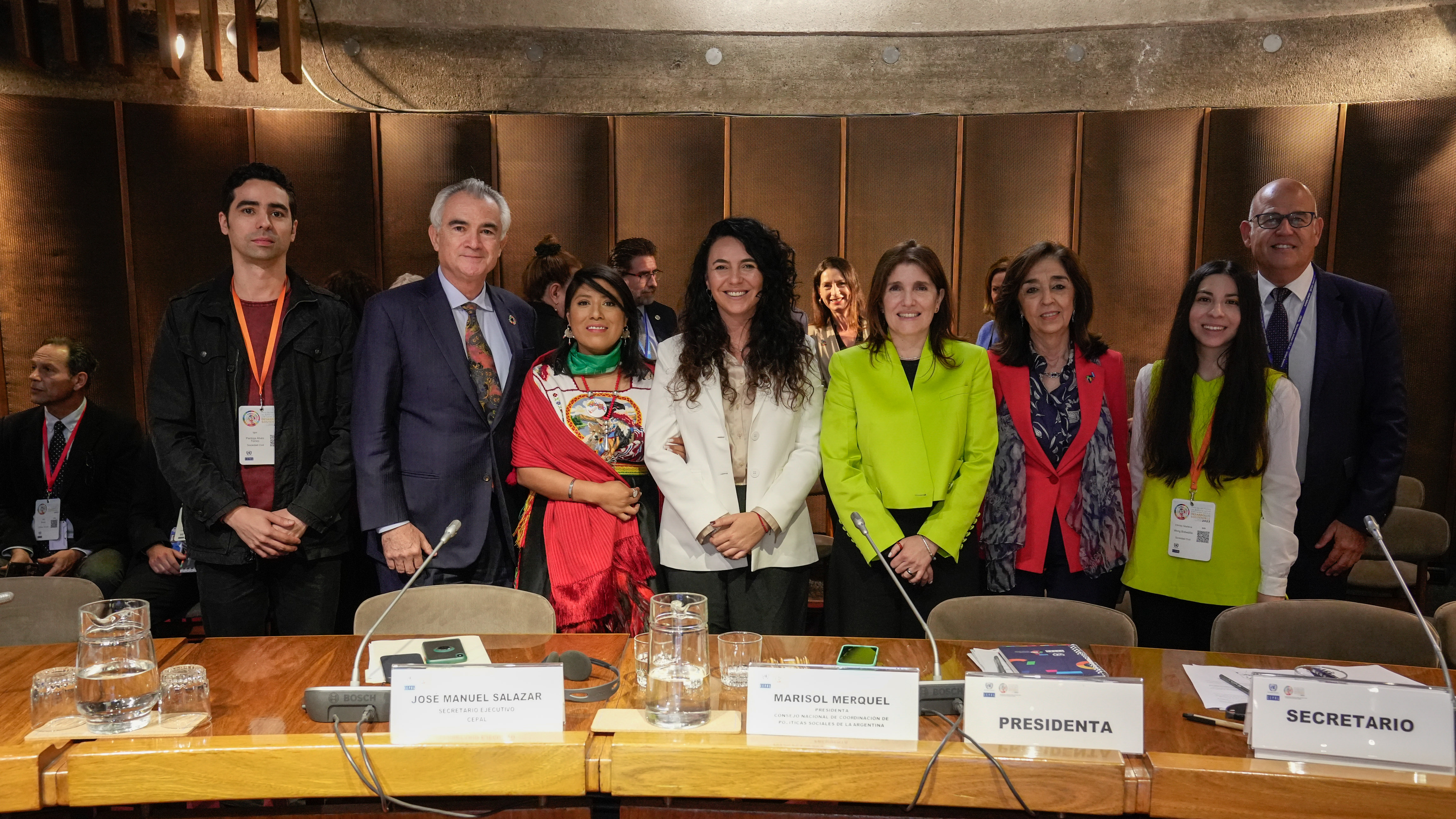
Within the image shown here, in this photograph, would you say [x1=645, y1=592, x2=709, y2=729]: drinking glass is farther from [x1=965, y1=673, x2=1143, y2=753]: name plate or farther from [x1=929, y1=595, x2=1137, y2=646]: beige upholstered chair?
[x1=929, y1=595, x2=1137, y2=646]: beige upholstered chair

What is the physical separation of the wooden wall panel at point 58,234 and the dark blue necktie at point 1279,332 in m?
5.30

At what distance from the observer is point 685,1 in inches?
209

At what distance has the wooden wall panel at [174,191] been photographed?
4926mm

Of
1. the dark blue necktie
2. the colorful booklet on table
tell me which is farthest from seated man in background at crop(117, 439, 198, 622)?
the dark blue necktie

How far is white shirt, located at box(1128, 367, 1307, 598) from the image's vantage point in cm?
250

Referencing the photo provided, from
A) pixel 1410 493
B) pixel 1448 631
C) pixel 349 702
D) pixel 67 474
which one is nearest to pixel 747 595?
pixel 349 702

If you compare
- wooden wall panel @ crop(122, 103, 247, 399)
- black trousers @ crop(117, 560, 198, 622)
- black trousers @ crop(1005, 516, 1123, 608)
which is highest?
wooden wall panel @ crop(122, 103, 247, 399)

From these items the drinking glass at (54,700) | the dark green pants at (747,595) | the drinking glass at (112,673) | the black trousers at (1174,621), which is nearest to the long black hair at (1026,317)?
the black trousers at (1174,621)

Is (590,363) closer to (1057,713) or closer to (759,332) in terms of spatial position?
(759,332)

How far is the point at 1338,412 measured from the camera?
289 cm

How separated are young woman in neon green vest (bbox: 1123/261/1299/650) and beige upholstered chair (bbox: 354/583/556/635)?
62.1 inches

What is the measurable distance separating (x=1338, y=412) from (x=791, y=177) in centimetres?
316

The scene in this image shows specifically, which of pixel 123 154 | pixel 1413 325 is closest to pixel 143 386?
pixel 123 154

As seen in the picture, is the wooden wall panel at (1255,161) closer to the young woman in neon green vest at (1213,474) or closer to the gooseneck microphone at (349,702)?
the young woman in neon green vest at (1213,474)
